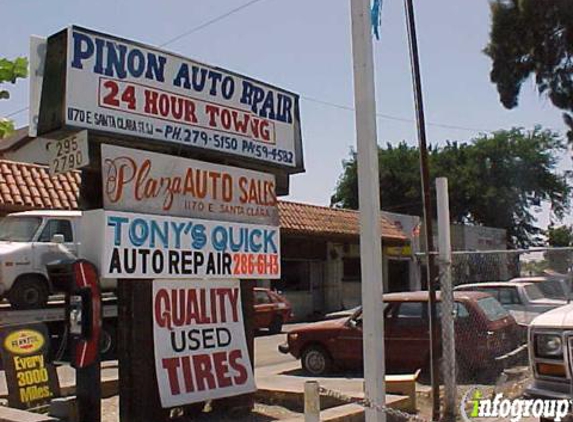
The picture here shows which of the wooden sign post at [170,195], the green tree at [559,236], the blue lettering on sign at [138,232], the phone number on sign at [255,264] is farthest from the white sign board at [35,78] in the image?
the green tree at [559,236]

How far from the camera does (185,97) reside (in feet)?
25.8

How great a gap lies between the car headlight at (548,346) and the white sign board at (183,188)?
3.75 meters

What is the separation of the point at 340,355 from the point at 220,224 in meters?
5.94

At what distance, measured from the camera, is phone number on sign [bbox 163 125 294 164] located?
7.78 m

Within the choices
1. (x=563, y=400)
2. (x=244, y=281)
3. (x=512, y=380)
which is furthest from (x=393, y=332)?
(x=563, y=400)

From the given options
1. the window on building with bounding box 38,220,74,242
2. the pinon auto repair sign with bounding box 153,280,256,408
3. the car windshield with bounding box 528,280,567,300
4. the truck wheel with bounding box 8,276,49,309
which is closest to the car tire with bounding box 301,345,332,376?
the car windshield with bounding box 528,280,567,300

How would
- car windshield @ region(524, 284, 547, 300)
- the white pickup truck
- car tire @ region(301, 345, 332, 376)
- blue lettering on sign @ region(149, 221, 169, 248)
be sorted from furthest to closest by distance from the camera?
the white pickup truck < car windshield @ region(524, 284, 547, 300) < car tire @ region(301, 345, 332, 376) < blue lettering on sign @ region(149, 221, 169, 248)

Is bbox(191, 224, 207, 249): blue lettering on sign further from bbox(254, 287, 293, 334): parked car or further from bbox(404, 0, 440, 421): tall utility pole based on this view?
bbox(254, 287, 293, 334): parked car

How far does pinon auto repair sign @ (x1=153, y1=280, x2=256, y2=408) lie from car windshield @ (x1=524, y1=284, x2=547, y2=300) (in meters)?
7.55

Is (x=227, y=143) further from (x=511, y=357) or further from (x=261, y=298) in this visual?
(x=261, y=298)

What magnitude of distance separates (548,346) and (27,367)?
6231 millimetres

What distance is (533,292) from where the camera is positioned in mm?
14047

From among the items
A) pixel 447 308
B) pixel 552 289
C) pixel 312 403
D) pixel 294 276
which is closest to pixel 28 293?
pixel 447 308

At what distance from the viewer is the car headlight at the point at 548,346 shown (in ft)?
18.5
